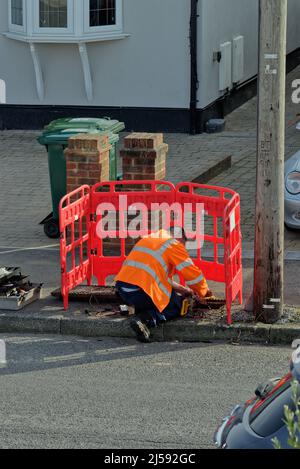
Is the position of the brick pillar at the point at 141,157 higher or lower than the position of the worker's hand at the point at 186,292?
higher

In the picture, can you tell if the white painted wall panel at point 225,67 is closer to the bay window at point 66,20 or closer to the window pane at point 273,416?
the bay window at point 66,20

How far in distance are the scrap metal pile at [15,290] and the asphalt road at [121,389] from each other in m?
0.44

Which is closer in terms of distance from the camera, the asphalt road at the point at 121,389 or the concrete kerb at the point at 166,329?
the asphalt road at the point at 121,389

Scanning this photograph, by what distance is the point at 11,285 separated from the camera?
37.6ft

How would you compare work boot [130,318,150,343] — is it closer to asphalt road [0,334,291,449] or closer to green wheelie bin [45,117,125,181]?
asphalt road [0,334,291,449]

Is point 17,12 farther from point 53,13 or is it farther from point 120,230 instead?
point 120,230

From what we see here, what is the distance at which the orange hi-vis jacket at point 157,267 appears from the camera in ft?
34.7

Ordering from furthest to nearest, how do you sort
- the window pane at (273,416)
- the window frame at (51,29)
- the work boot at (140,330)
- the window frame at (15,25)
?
the window frame at (15,25) < the window frame at (51,29) < the work boot at (140,330) < the window pane at (273,416)

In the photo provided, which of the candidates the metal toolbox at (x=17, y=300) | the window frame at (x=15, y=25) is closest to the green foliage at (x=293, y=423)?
the metal toolbox at (x=17, y=300)

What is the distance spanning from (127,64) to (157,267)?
8.48 metres

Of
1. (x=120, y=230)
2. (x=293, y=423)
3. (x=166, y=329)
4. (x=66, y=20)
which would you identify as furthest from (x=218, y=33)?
(x=293, y=423)

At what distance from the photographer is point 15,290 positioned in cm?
1136

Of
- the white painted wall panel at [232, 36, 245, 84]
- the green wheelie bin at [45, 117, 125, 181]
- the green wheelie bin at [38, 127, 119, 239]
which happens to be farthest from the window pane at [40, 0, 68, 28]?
the green wheelie bin at [38, 127, 119, 239]

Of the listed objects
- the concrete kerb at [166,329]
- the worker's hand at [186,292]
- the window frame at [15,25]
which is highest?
the window frame at [15,25]
